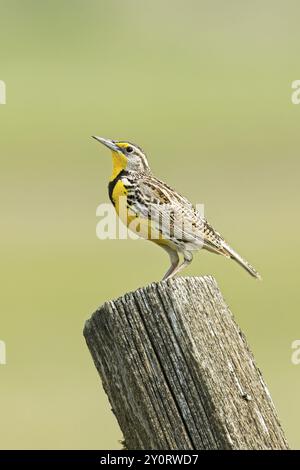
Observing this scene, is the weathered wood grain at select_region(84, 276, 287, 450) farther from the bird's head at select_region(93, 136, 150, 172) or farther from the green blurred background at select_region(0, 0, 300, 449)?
the green blurred background at select_region(0, 0, 300, 449)

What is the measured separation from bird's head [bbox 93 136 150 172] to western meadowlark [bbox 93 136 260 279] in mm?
98

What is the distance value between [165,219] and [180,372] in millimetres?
2349

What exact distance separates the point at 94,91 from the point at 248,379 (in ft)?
85.3

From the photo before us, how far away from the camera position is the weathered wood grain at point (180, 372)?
12.0 feet

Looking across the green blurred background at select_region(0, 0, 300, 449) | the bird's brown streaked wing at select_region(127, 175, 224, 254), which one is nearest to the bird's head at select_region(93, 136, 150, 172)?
the bird's brown streaked wing at select_region(127, 175, 224, 254)

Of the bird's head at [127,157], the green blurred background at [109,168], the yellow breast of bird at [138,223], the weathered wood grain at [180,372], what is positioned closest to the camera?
the weathered wood grain at [180,372]

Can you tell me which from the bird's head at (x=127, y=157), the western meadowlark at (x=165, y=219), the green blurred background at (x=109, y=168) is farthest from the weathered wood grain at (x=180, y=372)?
the green blurred background at (x=109, y=168)

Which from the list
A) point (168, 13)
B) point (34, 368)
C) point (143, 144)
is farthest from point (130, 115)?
point (168, 13)

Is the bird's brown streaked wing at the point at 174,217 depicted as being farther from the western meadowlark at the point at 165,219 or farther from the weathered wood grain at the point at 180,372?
the weathered wood grain at the point at 180,372

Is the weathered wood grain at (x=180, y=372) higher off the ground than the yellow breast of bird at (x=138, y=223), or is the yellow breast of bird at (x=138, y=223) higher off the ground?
the yellow breast of bird at (x=138, y=223)

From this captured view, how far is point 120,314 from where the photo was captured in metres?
3.76

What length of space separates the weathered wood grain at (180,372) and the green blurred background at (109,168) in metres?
5.38

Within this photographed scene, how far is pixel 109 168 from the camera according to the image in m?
20.7

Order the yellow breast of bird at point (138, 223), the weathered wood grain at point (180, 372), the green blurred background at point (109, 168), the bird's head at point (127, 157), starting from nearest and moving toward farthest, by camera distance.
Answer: the weathered wood grain at point (180, 372), the yellow breast of bird at point (138, 223), the bird's head at point (127, 157), the green blurred background at point (109, 168)
